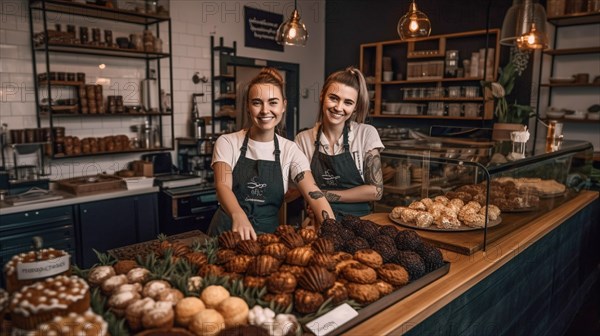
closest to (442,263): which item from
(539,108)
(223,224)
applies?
(223,224)

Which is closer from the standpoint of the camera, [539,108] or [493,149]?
[493,149]

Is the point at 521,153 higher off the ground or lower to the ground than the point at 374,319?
higher

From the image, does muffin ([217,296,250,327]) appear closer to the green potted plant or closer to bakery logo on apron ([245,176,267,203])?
bakery logo on apron ([245,176,267,203])

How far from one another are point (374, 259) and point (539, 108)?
15.5 feet

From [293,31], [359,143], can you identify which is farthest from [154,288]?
[293,31]

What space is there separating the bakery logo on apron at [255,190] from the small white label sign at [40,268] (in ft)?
3.75

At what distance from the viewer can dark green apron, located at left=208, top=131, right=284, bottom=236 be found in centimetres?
228

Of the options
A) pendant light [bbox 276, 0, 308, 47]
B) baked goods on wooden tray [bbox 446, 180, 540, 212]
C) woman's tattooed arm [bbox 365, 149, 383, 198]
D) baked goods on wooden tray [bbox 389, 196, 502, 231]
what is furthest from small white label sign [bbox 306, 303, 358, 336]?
pendant light [bbox 276, 0, 308, 47]

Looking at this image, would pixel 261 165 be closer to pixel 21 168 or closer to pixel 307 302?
pixel 307 302

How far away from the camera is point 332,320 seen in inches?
48.0

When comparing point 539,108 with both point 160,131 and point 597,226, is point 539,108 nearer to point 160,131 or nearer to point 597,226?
point 597,226

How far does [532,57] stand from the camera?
516 centimetres

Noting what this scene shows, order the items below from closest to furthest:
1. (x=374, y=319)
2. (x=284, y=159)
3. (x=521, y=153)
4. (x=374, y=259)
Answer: (x=374, y=319) → (x=374, y=259) → (x=284, y=159) → (x=521, y=153)

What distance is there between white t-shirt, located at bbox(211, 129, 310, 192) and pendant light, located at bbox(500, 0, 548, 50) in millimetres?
2443
